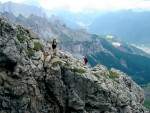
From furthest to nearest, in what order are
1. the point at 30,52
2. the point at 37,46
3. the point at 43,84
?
1. the point at 37,46
2. the point at 30,52
3. the point at 43,84

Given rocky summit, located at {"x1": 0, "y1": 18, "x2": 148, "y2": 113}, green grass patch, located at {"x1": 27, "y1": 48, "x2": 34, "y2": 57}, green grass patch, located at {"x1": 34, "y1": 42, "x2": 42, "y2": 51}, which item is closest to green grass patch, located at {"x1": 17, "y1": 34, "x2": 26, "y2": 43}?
rocky summit, located at {"x1": 0, "y1": 18, "x2": 148, "y2": 113}

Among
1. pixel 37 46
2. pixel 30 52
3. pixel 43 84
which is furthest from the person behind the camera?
pixel 37 46

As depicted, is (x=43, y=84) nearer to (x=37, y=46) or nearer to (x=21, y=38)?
(x=37, y=46)

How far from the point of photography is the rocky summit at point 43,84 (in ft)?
90.5

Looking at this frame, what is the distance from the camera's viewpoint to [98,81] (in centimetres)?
3381

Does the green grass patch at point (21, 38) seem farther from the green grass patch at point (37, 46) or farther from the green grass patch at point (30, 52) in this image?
the green grass patch at point (37, 46)

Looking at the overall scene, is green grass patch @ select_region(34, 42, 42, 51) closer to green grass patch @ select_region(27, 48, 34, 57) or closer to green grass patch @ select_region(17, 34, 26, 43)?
green grass patch @ select_region(27, 48, 34, 57)

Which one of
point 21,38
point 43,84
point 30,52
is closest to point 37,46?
point 30,52

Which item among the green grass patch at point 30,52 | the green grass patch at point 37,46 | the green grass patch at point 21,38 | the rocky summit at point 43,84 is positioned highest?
the green grass patch at point 21,38

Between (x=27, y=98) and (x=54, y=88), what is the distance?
5.73 metres

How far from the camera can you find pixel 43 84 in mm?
31391

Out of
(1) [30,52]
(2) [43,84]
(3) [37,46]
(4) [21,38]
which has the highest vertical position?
(4) [21,38]

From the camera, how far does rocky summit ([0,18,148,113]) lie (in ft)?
90.5

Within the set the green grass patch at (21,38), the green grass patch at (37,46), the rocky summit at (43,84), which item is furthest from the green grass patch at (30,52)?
the green grass patch at (21,38)
